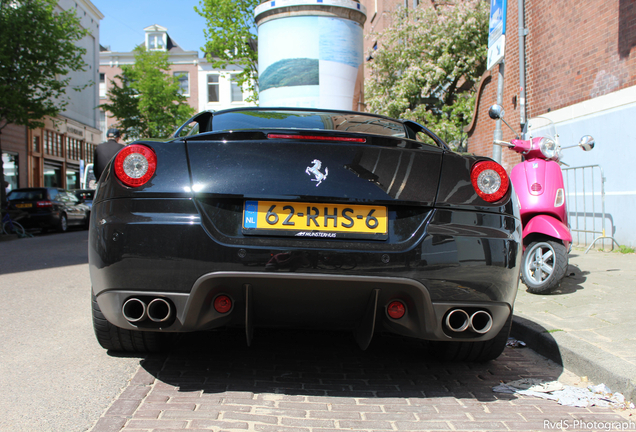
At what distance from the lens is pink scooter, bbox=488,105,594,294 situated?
16.8 ft

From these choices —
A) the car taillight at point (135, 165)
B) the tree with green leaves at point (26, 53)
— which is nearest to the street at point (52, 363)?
the car taillight at point (135, 165)

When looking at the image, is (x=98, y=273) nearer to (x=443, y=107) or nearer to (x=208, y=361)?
(x=208, y=361)

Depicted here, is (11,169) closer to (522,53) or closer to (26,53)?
(26,53)

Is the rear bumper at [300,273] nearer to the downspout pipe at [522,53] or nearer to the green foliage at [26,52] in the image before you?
the downspout pipe at [522,53]

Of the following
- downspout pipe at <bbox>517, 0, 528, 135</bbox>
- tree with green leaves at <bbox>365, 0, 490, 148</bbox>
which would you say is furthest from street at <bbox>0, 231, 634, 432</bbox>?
tree with green leaves at <bbox>365, 0, 490, 148</bbox>

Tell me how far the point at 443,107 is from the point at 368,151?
1364 centimetres

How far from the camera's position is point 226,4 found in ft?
88.2

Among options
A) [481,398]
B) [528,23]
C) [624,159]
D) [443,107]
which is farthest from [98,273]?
[443,107]

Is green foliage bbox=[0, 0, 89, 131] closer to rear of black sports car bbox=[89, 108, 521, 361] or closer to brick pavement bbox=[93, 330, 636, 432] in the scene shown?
brick pavement bbox=[93, 330, 636, 432]

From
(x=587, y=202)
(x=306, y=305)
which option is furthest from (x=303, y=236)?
(x=587, y=202)

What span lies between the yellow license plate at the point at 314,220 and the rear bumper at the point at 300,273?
6cm

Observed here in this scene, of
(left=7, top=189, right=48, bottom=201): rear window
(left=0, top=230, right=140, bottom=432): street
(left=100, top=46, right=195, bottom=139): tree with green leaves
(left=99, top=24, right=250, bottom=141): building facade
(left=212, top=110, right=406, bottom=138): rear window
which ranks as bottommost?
(left=0, top=230, right=140, bottom=432): street

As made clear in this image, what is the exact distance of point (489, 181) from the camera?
279 centimetres

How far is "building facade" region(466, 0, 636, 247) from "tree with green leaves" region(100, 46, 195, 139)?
81.5ft
